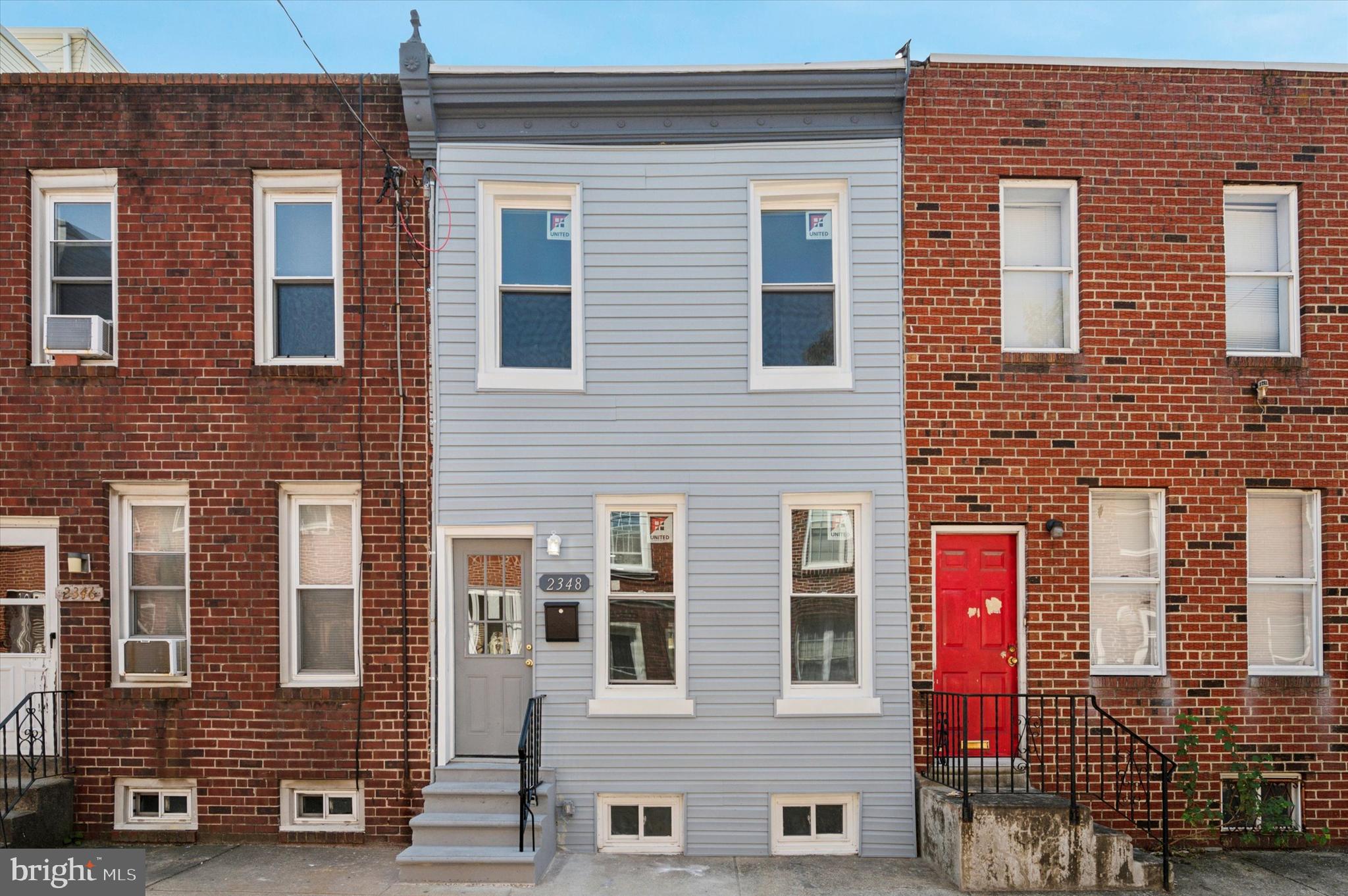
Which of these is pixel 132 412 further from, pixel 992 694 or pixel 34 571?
pixel 992 694

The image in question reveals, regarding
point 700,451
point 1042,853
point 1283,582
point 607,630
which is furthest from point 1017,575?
point 607,630

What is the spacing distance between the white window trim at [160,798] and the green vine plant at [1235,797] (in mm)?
9024

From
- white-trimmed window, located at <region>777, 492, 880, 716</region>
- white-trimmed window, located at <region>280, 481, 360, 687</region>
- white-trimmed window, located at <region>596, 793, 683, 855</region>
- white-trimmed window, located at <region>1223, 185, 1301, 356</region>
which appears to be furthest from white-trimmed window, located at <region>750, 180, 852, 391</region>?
white-trimmed window, located at <region>280, 481, 360, 687</region>

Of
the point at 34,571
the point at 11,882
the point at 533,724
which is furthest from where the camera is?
the point at 34,571

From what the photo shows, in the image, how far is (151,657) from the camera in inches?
301

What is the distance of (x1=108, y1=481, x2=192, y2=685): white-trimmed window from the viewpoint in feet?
25.5

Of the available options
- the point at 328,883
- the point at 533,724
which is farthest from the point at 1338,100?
the point at 328,883

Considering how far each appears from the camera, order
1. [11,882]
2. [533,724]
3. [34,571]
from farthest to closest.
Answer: [34,571] < [533,724] < [11,882]

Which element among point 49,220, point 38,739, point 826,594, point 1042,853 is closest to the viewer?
point 1042,853

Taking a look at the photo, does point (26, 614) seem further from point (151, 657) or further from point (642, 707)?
point (642, 707)

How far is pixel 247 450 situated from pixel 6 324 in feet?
8.53

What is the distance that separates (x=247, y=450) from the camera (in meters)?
7.73

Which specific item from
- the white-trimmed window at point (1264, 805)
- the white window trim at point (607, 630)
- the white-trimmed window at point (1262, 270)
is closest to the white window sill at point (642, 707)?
the white window trim at point (607, 630)

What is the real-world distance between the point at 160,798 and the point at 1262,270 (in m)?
11.6
